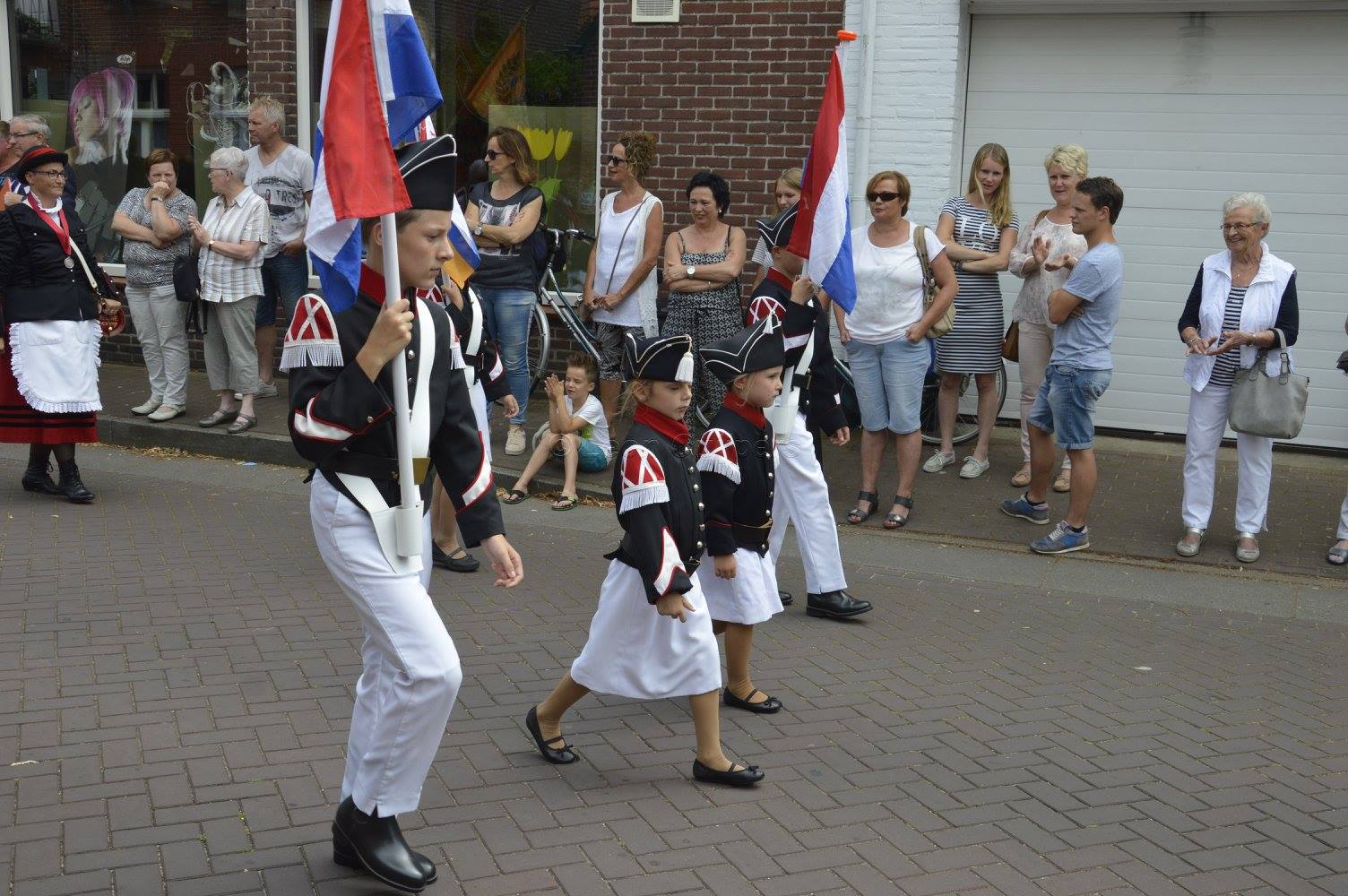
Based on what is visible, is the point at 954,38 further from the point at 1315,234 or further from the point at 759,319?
the point at 759,319

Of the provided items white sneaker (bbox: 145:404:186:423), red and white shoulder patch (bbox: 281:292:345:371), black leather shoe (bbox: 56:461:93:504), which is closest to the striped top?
red and white shoulder patch (bbox: 281:292:345:371)

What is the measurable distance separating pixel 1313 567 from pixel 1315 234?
3109 millimetres

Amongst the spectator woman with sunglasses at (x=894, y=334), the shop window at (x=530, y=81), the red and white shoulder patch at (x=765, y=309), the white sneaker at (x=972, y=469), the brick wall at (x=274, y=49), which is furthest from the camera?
the brick wall at (x=274, y=49)

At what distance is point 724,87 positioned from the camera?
11023 mm

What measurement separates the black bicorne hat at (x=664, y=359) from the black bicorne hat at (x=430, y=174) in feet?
3.54

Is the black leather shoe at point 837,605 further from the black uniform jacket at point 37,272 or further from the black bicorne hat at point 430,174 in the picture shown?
the black uniform jacket at point 37,272

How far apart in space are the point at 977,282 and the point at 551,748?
223 inches

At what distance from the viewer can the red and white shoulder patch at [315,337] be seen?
390cm

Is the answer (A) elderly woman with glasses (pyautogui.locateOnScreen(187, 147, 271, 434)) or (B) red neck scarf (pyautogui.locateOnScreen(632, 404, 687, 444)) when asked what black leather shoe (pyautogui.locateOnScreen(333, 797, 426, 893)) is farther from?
(A) elderly woman with glasses (pyautogui.locateOnScreen(187, 147, 271, 434))

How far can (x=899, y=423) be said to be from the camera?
8.63m

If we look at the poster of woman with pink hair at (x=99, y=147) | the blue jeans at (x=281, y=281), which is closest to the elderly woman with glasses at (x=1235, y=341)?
the blue jeans at (x=281, y=281)

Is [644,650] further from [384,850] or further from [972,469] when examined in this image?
[972,469]

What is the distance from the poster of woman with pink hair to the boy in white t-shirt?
6.71 m

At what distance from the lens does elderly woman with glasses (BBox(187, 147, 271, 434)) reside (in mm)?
10516
